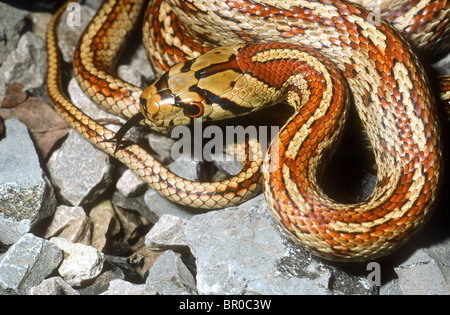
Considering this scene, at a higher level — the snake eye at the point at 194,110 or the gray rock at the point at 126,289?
the snake eye at the point at 194,110

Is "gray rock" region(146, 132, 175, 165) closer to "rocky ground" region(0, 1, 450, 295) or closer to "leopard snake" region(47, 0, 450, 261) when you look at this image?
"rocky ground" region(0, 1, 450, 295)

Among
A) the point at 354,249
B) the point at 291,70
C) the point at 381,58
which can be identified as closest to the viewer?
the point at 354,249

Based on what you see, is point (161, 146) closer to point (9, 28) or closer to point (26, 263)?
point (26, 263)

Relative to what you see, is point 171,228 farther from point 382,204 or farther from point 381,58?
point 381,58

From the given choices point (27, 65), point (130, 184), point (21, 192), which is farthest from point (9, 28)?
point (130, 184)

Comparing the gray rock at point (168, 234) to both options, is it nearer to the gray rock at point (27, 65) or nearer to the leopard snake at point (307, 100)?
the leopard snake at point (307, 100)

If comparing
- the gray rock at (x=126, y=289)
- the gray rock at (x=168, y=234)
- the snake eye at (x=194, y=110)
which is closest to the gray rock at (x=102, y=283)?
the gray rock at (x=126, y=289)

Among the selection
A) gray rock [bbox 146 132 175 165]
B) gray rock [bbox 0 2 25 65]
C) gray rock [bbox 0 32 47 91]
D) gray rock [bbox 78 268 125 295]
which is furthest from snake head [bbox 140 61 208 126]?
gray rock [bbox 0 2 25 65]

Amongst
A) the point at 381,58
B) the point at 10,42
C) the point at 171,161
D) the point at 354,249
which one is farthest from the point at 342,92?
the point at 10,42
